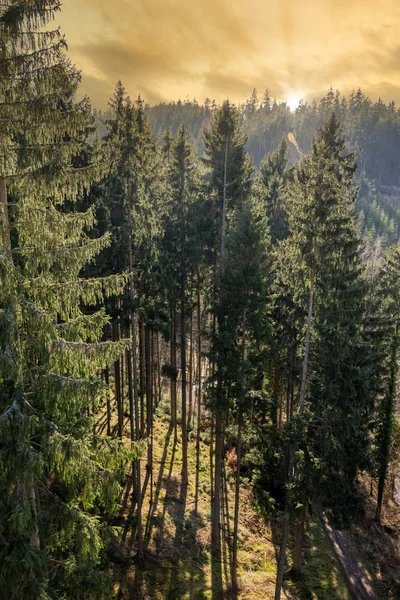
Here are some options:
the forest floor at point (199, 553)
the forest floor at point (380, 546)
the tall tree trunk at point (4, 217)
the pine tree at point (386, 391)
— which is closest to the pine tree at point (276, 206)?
the pine tree at point (386, 391)

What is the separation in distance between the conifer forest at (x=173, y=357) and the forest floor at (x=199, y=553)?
0.29ft

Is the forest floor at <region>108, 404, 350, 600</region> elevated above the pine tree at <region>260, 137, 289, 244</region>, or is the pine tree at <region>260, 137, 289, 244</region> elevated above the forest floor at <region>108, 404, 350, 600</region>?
the pine tree at <region>260, 137, 289, 244</region>

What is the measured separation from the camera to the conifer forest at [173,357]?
618 centimetres

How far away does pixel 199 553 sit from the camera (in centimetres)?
1691

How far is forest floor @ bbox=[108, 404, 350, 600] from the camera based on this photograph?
48.0 ft

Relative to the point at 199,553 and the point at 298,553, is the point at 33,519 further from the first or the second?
the point at 298,553

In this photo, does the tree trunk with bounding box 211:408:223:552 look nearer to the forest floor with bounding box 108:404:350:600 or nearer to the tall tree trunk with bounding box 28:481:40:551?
the forest floor with bounding box 108:404:350:600

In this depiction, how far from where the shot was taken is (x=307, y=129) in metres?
134

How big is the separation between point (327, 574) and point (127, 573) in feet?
30.7

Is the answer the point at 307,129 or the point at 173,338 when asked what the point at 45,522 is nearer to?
the point at 173,338

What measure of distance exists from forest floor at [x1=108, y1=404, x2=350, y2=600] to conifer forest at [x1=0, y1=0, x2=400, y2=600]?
88 millimetres

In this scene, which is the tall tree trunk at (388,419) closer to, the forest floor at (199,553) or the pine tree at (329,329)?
the forest floor at (199,553)

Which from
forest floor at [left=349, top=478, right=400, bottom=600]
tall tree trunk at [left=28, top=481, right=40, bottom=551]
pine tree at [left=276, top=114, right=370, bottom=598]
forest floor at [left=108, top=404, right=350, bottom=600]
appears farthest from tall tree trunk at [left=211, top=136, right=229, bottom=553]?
tall tree trunk at [left=28, top=481, right=40, bottom=551]

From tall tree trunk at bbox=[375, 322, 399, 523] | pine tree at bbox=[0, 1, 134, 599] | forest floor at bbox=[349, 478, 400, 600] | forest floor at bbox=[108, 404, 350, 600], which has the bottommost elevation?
forest floor at bbox=[349, 478, 400, 600]
